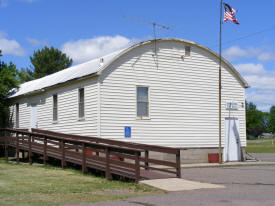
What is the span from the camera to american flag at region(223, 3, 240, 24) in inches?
802

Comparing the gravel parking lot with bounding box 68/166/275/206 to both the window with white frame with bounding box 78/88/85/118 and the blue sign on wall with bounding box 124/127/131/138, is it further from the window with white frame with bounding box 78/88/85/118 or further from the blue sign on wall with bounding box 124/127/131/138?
the window with white frame with bounding box 78/88/85/118

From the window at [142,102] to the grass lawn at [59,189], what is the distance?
5606 millimetres

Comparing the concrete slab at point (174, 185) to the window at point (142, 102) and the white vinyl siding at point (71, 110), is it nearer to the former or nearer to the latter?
the white vinyl siding at point (71, 110)

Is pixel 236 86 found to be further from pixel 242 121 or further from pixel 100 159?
pixel 100 159

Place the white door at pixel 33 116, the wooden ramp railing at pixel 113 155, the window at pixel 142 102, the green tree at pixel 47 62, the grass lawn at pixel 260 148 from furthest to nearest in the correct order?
the green tree at pixel 47 62, the grass lawn at pixel 260 148, the white door at pixel 33 116, the window at pixel 142 102, the wooden ramp railing at pixel 113 155

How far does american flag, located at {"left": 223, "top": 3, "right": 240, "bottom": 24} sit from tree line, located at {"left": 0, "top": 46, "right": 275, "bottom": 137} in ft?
42.7

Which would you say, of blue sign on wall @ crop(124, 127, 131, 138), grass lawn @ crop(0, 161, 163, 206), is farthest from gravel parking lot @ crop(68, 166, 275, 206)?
blue sign on wall @ crop(124, 127, 131, 138)

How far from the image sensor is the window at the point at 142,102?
767 inches

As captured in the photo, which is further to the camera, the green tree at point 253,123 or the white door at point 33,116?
the green tree at point 253,123

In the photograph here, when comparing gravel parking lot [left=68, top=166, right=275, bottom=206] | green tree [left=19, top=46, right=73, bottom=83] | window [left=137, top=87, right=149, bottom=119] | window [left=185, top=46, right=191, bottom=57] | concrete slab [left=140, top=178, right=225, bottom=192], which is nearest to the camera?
gravel parking lot [left=68, top=166, right=275, bottom=206]

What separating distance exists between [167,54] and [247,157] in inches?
333

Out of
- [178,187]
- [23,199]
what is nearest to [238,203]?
[178,187]

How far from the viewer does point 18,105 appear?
26859 millimetres

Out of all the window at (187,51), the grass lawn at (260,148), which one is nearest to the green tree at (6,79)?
the window at (187,51)
